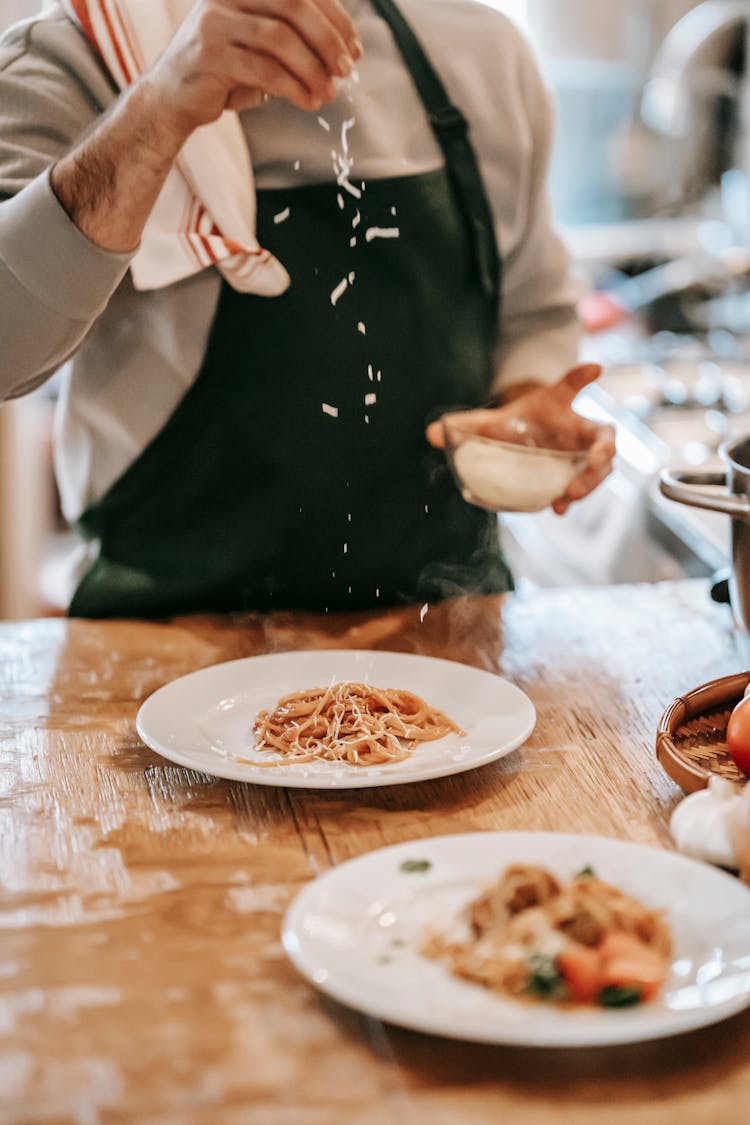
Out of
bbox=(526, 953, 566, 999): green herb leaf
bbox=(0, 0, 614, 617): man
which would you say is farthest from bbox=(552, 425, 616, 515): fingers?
bbox=(526, 953, 566, 999): green herb leaf

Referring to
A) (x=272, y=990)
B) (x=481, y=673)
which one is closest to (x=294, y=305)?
(x=481, y=673)

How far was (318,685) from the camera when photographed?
1.29 m

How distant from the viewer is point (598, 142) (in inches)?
168

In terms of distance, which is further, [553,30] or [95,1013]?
[553,30]

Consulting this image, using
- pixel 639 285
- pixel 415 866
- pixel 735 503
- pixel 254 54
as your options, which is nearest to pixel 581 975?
pixel 415 866

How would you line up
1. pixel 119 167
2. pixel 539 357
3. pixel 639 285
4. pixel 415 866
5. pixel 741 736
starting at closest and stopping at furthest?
1. pixel 415 866
2. pixel 741 736
3. pixel 119 167
4. pixel 539 357
5. pixel 639 285

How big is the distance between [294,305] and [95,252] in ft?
1.05

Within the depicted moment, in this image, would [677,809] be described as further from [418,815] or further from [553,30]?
[553,30]

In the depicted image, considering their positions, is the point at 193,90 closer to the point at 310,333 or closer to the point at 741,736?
the point at 310,333

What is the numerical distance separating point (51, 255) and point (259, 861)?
65 centimetres

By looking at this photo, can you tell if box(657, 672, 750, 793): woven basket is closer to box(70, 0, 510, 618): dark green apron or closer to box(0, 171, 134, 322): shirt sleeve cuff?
box(70, 0, 510, 618): dark green apron

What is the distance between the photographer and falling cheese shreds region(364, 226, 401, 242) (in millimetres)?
1572

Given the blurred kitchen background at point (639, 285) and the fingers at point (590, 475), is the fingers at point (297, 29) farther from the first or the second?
A: the blurred kitchen background at point (639, 285)

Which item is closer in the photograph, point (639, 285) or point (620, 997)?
point (620, 997)
